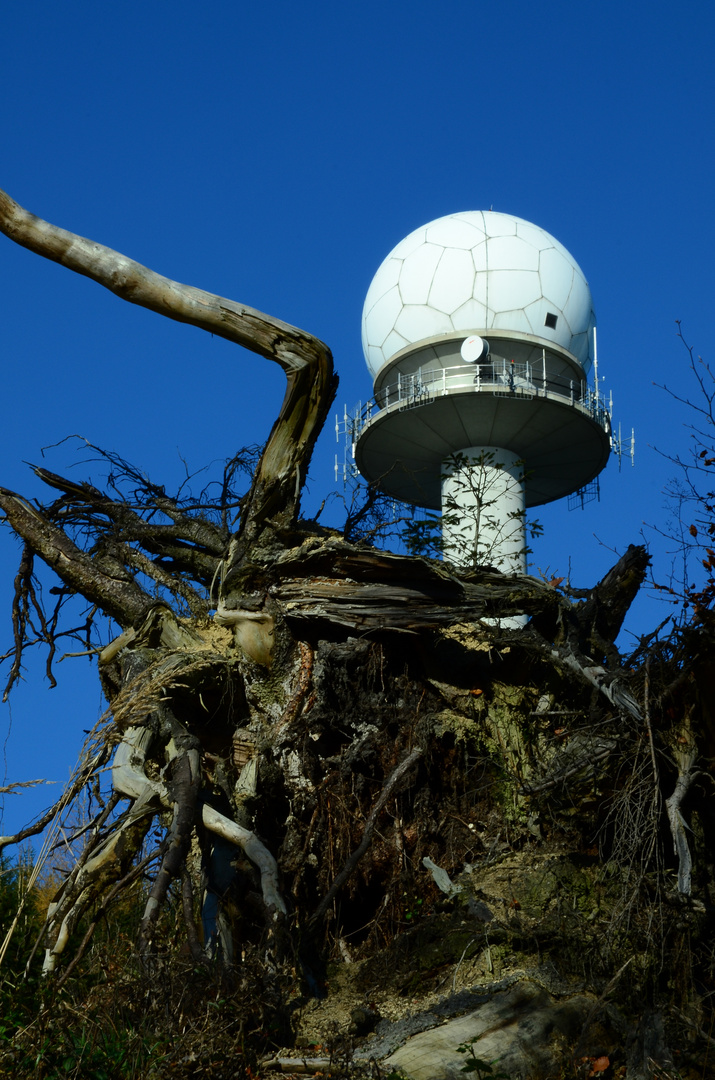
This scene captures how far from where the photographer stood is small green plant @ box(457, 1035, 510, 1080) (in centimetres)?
555

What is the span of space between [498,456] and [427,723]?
11515mm

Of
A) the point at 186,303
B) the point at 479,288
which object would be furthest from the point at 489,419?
→ the point at 186,303

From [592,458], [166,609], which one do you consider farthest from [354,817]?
[592,458]

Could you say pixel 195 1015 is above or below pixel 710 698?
below

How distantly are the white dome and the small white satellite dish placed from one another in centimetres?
40

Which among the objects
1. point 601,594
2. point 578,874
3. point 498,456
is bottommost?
point 578,874

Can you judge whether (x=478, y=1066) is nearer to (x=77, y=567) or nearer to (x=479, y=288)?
(x=77, y=567)

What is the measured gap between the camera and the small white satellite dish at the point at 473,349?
17.9 metres

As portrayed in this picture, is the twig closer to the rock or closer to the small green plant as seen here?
the rock

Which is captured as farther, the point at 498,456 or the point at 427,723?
the point at 498,456

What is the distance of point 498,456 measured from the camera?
64.4ft

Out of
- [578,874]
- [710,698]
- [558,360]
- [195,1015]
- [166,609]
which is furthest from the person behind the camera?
[558,360]

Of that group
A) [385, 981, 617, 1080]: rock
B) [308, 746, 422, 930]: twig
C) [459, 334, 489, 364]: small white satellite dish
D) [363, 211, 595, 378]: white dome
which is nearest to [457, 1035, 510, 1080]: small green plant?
[385, 981, 617, 1080]: rock

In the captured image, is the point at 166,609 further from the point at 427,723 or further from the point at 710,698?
the point at 710,698
